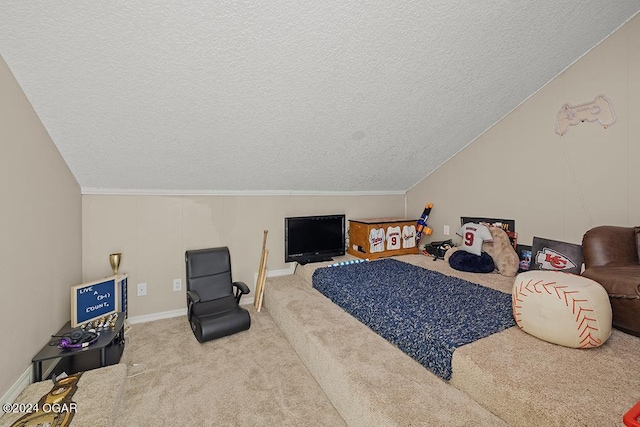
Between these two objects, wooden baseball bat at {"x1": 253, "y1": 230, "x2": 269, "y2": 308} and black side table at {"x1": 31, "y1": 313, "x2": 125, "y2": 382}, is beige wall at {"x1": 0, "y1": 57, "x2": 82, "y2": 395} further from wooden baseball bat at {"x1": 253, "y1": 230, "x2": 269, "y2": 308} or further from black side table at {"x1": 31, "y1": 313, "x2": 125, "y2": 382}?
wooden baseball bat at {"x1": 253, "y1": 230, "x2": 269, "y2": 308}

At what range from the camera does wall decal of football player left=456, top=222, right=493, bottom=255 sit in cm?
334

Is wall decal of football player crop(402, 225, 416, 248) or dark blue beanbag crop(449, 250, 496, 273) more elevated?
wall decal of football player crop(402, 225, 416, 248)

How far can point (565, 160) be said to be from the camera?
9.47 ft

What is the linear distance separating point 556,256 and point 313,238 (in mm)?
2717

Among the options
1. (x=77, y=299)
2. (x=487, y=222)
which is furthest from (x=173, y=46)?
(x=487, y=222)

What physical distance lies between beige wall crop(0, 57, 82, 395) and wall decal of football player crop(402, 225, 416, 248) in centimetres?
403

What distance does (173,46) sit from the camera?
5.75ft

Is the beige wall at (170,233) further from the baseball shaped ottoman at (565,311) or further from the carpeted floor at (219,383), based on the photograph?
the baseball shaped ottoman at (565,311)

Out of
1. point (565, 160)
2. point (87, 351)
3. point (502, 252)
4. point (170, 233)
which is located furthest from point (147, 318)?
point (565, 160)

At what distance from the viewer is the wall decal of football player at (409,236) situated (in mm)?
4328

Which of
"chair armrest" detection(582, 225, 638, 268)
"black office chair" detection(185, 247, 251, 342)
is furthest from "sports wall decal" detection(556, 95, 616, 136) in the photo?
"black office chair" detection(185, 247, 251, 342)

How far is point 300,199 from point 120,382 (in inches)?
108

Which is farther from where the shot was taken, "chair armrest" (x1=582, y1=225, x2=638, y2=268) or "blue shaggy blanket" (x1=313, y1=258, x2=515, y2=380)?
"chair armrest" (x1=582, y1=225, x2=638, y2=268)

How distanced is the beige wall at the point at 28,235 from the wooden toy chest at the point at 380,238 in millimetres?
3308
